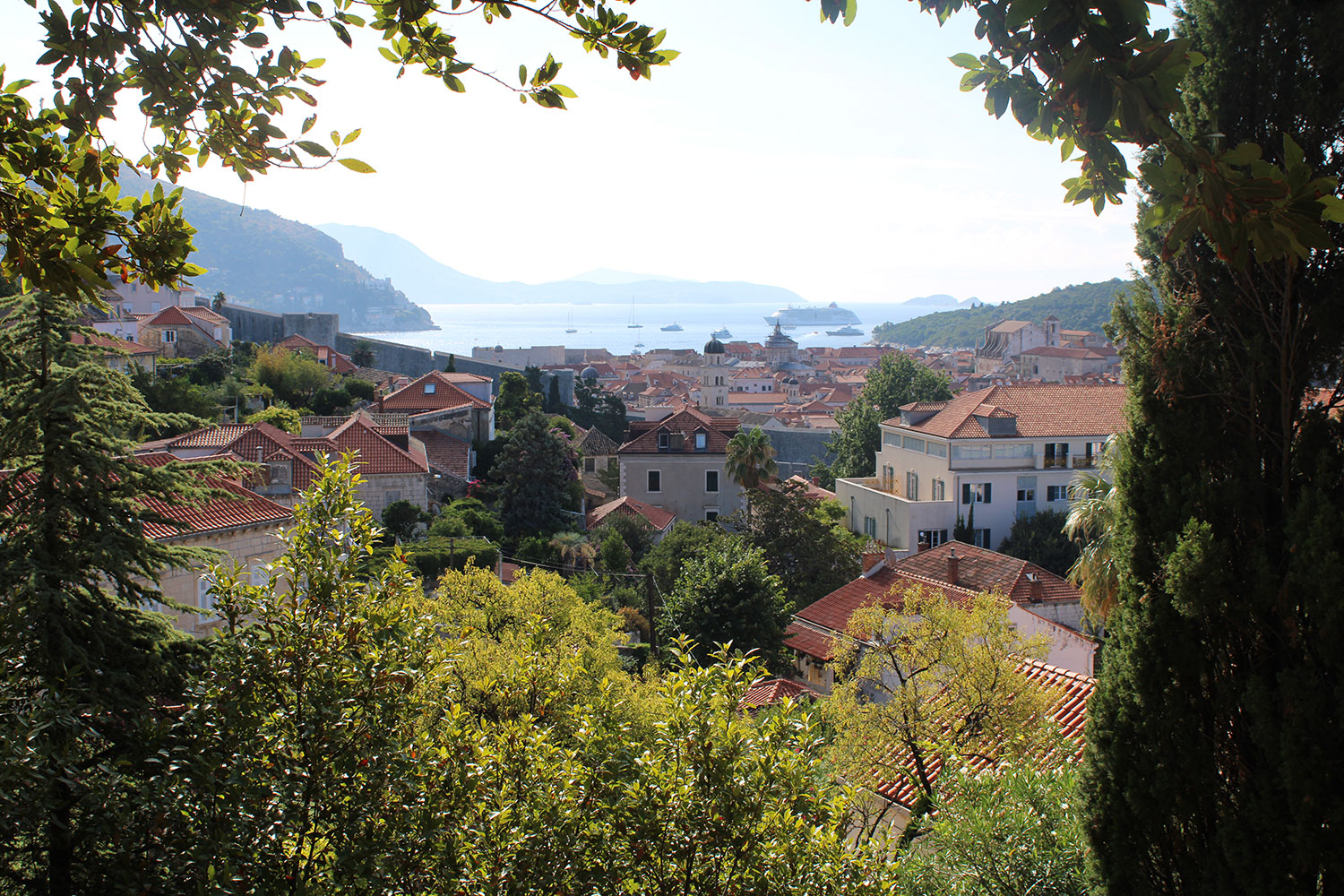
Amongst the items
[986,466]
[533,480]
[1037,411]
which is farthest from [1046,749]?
[1037,411]

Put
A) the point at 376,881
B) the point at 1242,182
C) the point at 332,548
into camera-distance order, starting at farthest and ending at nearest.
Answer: the point at 332,548
the point at 376,881
the point at 1242,182

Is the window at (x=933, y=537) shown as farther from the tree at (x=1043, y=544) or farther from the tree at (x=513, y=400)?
the tree at (x=513, y=400)

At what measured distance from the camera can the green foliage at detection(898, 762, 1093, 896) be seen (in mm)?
6656

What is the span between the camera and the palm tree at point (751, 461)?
35.9 meters

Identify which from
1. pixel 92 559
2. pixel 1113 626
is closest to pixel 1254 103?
pixel 1113 626

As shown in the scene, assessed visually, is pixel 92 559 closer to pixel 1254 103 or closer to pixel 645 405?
pixel 1254 103

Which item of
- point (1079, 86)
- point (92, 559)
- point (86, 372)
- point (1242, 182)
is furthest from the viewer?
point (86, 372)

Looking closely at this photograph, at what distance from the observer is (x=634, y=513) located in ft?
115

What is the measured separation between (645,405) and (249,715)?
79.1m

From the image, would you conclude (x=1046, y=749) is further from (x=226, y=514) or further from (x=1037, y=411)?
(x=1037, y=411)

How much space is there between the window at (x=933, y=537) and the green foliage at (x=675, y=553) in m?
8.40

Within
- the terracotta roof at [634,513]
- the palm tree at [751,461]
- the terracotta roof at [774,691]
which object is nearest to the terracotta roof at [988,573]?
the terracotta roof at [774,691]

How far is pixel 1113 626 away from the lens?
5.55m

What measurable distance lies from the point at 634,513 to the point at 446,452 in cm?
895
